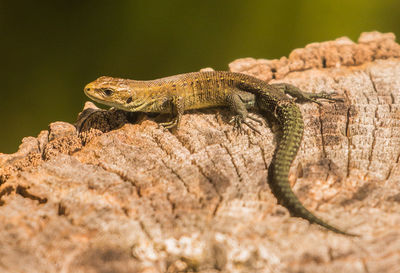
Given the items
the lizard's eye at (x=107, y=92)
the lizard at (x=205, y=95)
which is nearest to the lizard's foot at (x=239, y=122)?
the lizard at (x=205, y=95)

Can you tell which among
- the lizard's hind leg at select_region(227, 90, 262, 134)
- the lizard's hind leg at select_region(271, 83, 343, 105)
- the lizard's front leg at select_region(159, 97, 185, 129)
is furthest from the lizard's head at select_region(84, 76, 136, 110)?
the lizard's hind leg at select_region(271, 83, 343, 105)

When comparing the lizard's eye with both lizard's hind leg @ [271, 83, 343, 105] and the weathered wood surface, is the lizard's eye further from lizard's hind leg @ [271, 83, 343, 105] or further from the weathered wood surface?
lizard's hind leg @ [271, 83, 343, 105]

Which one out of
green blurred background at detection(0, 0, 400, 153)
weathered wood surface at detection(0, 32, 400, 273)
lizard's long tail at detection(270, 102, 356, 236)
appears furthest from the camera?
green blurred background at detection(0, 0, 400, 153)

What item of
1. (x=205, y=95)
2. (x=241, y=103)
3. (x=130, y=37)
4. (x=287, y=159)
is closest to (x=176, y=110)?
(x=205, y=95)

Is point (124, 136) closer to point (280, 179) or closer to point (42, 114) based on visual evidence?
point (280, 179)

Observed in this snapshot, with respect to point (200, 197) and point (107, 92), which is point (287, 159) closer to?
point (200, 197)

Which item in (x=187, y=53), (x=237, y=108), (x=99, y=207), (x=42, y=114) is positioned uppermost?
(x=187, y=53)

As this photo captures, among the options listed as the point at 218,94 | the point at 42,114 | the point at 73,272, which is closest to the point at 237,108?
the point at 218,94
